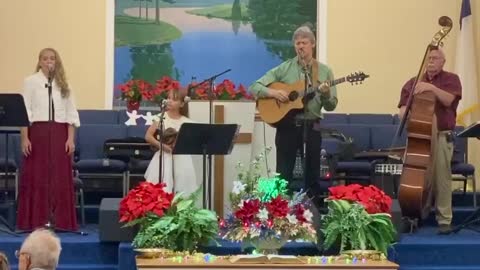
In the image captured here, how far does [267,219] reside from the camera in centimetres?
612

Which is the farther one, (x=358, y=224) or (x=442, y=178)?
(x=442, y=178)

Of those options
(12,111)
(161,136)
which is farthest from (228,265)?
(12,111)

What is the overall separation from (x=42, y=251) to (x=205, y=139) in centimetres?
302

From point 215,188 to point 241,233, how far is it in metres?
1.83

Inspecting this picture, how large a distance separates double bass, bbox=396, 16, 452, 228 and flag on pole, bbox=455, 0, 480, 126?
3886 mm

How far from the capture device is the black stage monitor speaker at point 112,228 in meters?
6.86

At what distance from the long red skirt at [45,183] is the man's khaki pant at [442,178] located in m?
3.19

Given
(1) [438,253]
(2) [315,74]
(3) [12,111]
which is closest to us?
(3) [12,111]

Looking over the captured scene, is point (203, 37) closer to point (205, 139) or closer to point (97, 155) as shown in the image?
point (97, 155)

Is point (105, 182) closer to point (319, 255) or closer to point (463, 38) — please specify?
point (319, 255)

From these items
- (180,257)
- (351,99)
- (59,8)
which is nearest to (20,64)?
(59,8)

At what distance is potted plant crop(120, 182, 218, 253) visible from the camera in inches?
251

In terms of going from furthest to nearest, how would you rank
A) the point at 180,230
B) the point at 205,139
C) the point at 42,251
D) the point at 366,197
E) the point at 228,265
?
the point at 205,139
the point at 366,197
the point at 180,230
the point at 228,265
the point at 42,251

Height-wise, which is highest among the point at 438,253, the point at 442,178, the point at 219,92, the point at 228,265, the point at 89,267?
the point at 219,92
